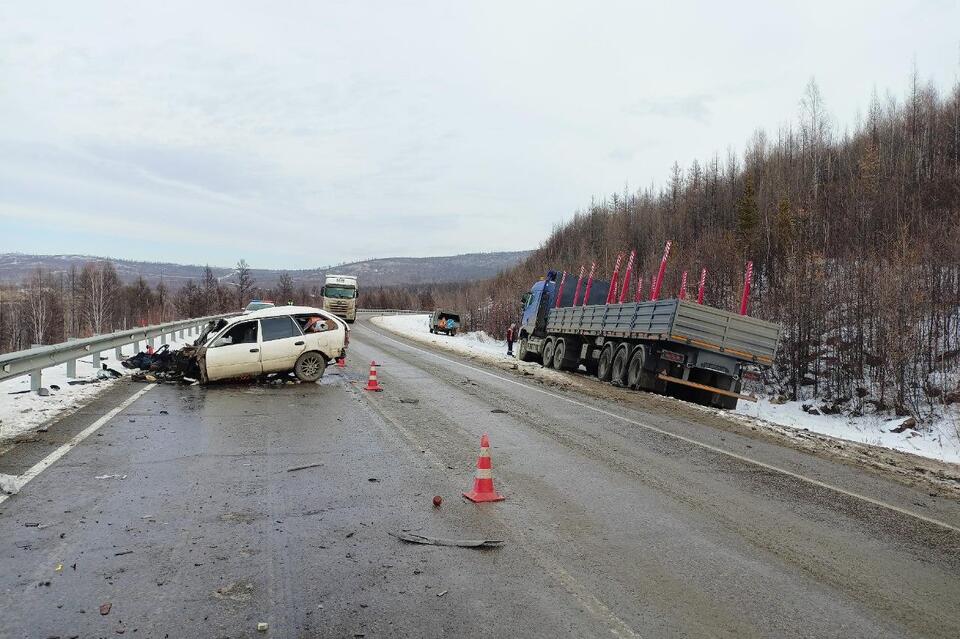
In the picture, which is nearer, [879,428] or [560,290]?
[879,428]

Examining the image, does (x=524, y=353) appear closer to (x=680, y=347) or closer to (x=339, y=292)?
(x=680, y=347)

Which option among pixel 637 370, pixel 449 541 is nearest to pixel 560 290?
pixel 637 370

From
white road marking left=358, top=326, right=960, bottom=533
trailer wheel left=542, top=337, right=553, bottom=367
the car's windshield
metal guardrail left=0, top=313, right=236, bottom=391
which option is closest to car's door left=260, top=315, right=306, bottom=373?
metal guardrail left=0, top=313, right=236, bottom=391

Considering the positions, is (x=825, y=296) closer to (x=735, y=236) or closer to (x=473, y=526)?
(x=473, y=526)

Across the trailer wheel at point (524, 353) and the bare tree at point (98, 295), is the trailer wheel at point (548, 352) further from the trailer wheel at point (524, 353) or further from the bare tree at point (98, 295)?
the bare tree at point (98, 295)

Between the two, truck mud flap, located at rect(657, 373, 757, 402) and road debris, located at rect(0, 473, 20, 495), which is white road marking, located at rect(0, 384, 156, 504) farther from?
truck mud flap, located at rect(657, 373, 757, 402)

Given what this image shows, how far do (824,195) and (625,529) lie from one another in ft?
172

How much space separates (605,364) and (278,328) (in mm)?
9801

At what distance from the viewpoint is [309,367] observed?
14.9 meters

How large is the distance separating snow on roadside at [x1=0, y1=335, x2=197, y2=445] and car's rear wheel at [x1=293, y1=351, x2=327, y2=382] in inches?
152

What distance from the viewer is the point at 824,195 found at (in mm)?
49812

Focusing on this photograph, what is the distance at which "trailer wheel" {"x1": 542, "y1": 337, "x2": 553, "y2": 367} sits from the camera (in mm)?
24094

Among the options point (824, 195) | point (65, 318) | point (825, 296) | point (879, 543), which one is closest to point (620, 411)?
point (879, 543)

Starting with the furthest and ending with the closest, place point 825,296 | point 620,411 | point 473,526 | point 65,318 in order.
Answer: point 65,318 → point 825,296 → point 620,411 → point 473,526
